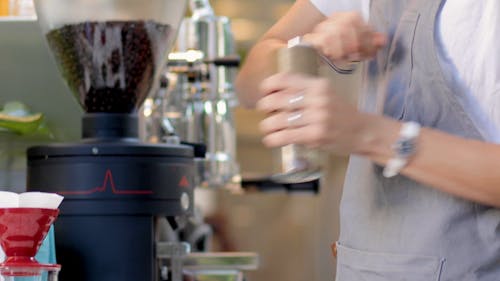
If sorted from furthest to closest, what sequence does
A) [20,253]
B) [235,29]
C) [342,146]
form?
[235,29] → [20,253] → [342,146]

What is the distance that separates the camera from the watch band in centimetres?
105

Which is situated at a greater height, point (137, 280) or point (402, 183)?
point (402, 183)

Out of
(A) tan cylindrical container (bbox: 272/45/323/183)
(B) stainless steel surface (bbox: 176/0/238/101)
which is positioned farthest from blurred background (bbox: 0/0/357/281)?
(A) tan cylindrical container (bbox: 272/45/323/183)

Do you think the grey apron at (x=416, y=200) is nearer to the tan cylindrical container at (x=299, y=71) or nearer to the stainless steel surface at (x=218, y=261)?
the tan cylindrical container at (x=299, y=71)

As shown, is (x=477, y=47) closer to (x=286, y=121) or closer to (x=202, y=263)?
(x=286, y=121)

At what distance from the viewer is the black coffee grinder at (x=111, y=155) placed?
161 cm

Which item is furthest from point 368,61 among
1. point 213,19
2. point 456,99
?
point 213,19

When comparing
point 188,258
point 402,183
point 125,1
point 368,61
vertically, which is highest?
point 125,1

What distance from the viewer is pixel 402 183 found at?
1.17 meters

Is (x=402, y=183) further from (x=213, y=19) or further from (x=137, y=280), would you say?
(x=213, y=19)

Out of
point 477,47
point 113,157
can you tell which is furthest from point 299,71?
point 113,157

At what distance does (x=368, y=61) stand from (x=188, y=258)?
85cm

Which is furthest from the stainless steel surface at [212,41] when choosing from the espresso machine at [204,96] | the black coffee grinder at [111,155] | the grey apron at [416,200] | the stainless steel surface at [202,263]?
the grey apron at [416,200]

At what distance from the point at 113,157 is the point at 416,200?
2.01 ft
